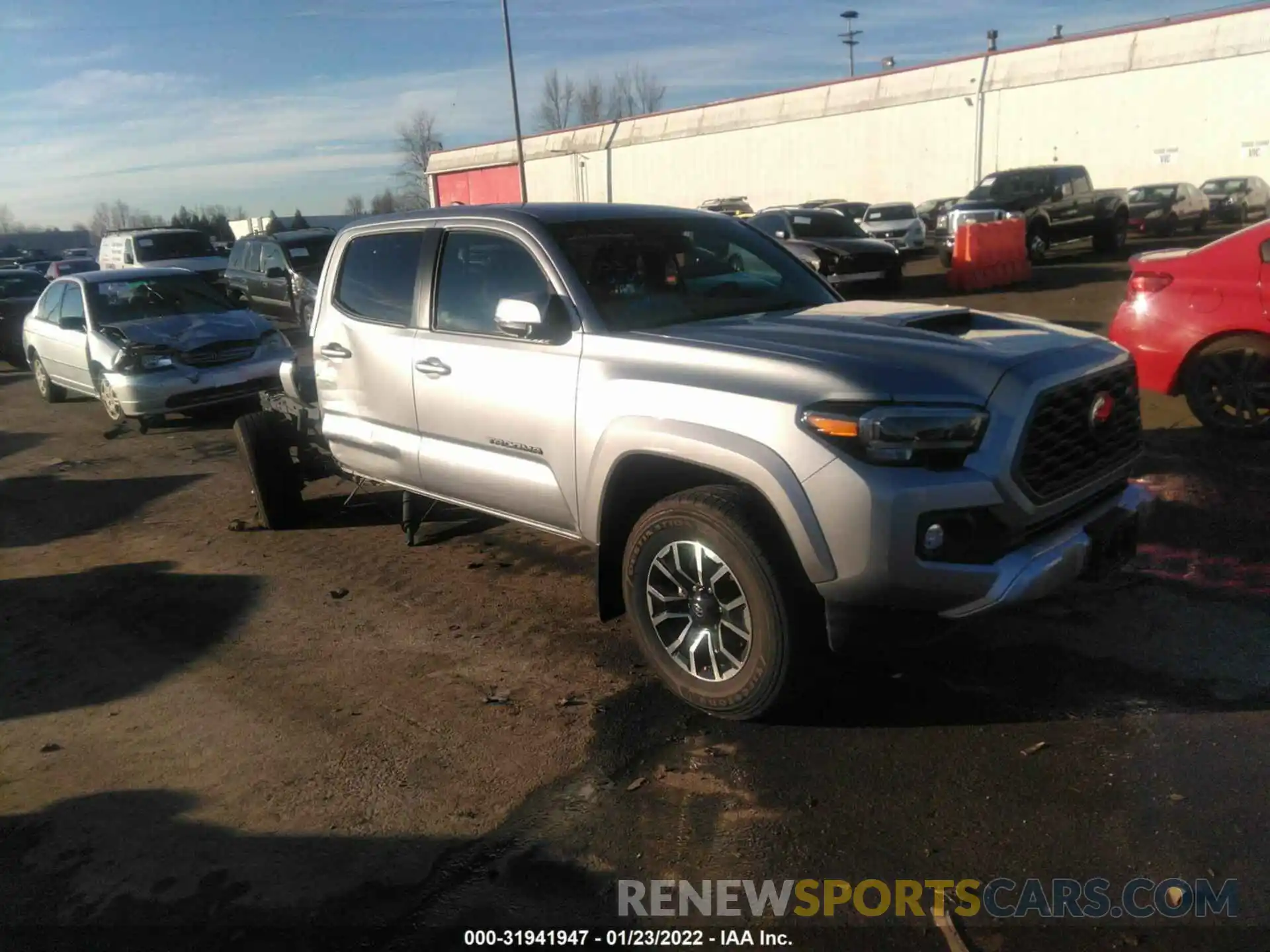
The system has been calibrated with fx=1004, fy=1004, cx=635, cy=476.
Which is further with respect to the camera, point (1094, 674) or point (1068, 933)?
point (1094, 674)

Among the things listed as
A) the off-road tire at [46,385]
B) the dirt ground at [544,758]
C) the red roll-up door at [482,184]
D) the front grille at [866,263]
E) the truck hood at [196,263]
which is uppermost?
the red roll-up door at [482,184]

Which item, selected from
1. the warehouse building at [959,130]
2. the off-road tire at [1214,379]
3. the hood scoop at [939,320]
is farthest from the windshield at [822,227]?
the hood scoop at [939,320]

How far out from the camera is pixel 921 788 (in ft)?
11.1

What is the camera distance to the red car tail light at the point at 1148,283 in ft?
23.3

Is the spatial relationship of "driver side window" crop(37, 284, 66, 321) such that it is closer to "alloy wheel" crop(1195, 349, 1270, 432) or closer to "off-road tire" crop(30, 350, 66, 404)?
"off-road tire" crop(30, 350, 66, 404)

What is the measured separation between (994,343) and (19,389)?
15787mm

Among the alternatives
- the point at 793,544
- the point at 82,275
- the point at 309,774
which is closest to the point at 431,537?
the point at 309,774

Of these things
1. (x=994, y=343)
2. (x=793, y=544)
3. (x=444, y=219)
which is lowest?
(x=793, y=544)

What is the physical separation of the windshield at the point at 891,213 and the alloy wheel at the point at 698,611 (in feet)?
80.0

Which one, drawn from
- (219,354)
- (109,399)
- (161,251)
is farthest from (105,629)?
(161,251)

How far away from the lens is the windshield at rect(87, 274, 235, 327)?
11.1 meters

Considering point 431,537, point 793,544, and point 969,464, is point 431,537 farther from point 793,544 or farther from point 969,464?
point 969,464

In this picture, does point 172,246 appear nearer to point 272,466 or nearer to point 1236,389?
point 272,466

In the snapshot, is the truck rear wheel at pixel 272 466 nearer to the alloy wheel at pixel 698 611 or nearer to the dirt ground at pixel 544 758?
the dirt ground at pixel 544 758
